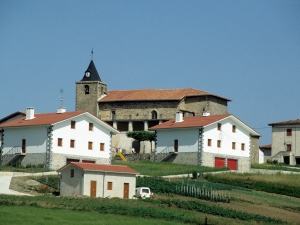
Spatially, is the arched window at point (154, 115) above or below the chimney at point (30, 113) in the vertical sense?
above

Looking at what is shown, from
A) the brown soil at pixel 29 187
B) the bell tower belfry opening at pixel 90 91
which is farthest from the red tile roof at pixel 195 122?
the bell tower belfry opening at pixel 90 91

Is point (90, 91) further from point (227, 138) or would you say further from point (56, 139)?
point (56, 139)

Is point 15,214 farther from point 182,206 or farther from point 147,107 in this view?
point 147,107

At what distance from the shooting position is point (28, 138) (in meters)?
72.0

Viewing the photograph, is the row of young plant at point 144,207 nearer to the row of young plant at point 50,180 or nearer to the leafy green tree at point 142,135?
the row of young plant at point 50,180

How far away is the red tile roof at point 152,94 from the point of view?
99938 millimetres

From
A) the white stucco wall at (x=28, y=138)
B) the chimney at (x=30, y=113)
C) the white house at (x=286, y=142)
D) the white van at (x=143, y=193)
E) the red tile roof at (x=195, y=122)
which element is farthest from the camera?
the white house at (x=286, y=142)

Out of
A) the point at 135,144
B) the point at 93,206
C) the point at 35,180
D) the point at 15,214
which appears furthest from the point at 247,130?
the point at 15,214

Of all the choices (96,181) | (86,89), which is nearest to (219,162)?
(96,181)

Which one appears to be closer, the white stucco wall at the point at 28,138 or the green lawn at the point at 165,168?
the green lawn at the point at 165,168

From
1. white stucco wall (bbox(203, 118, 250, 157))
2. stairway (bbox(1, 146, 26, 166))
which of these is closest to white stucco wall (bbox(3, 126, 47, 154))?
stairway (bbox(1, 146, 26, 166))

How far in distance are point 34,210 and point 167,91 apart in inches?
2355

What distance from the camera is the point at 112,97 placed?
103 m

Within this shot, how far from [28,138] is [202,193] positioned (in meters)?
20.1
